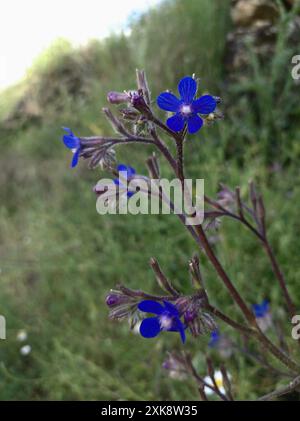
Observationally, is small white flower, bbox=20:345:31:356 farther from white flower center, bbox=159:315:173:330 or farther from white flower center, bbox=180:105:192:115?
white flower center, bbox=180:105:192:115

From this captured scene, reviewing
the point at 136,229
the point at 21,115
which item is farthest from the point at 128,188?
the point at 21,115

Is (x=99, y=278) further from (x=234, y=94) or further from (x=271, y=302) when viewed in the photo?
(x=234, y=94)

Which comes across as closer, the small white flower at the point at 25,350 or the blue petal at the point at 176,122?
the blue petal at the point at 176,122

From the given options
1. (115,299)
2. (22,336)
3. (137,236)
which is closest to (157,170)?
(115,299)

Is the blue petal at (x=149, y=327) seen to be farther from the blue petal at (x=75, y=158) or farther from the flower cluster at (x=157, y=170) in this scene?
the blue petal at (x=75, y=158)

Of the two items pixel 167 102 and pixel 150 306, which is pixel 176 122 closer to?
pixel 167 102

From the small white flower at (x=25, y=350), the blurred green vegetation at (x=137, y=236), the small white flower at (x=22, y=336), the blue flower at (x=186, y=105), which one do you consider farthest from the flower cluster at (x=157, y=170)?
the small white flower at (x=22, y=336)

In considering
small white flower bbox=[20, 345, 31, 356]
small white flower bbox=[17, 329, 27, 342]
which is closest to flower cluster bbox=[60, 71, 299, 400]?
small white flower bbox=[20, 345, 31, 356]
